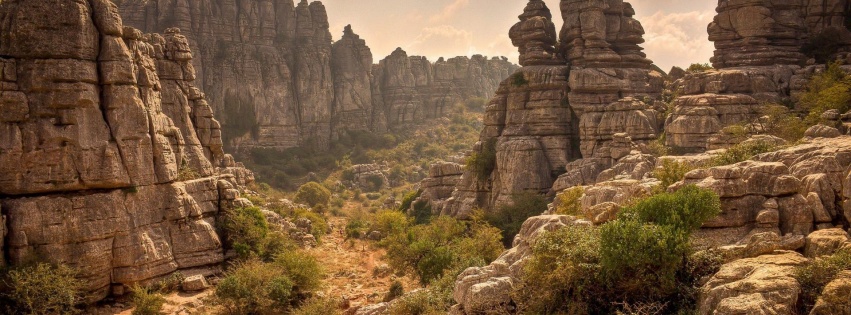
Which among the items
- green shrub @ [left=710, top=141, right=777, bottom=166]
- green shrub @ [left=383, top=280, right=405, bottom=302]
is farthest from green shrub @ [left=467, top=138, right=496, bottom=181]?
green shrub @ [left=710, top=141, right=777, bottom=166]

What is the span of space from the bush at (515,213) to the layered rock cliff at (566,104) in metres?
1.58

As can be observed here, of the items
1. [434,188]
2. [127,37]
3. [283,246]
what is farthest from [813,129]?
[434,188]

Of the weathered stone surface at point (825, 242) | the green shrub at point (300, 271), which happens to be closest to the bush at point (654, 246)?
the weathered stone surface at point (825, 242)

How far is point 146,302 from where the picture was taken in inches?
826

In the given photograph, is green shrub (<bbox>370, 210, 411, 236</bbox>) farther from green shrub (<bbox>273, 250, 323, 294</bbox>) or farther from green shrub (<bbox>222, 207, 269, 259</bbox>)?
green shrub (<bbox>273, 250, 323, 294</bbox>)

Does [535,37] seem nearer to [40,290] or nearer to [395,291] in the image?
[395,291]

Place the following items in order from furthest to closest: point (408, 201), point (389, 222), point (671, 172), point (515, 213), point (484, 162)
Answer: point (408, 201)
point (484, 162)
point (389, 222)
point (515, 213)
point (671, 172)

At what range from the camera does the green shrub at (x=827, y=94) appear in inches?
964

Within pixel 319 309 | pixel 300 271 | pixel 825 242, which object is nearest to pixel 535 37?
pixel 300 271

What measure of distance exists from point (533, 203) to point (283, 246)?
14.3 metres

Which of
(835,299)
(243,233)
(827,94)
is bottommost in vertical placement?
(243,233)

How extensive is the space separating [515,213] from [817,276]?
22.9 m

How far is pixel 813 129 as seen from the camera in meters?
19.9

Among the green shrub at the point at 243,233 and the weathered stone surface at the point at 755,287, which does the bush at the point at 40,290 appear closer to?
the green shrub at the point at 243,233
